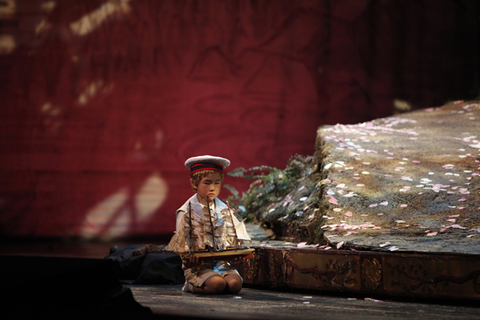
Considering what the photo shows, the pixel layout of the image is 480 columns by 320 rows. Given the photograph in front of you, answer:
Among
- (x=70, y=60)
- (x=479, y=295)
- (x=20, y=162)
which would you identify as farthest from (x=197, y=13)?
(x=479, y=295)

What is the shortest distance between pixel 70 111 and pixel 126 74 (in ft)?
3.17

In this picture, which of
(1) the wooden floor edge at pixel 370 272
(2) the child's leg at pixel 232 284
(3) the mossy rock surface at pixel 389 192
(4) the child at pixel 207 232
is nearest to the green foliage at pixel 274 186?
(3) the mossy rock surface at pixel 389 192

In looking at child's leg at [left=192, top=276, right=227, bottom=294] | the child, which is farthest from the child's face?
child's leg at [left=192, top=276, right=227, bottom=294]

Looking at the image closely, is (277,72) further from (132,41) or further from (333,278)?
(333,278)

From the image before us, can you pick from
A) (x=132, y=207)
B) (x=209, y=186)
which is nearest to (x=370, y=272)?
(x=209, y=186)

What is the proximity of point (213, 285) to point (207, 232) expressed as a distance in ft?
0.95

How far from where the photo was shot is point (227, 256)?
2324mm

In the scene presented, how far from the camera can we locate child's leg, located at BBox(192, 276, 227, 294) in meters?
2.36

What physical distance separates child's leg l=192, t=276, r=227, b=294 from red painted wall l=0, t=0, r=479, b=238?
384cm

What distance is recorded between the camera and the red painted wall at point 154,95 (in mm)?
6172

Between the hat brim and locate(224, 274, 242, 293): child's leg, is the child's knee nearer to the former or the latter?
locate(224, 274, 242, 293): child's leg

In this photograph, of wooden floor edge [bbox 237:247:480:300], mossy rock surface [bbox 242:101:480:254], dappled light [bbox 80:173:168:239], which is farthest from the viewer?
dappled light [bbox 80:173:168:239]

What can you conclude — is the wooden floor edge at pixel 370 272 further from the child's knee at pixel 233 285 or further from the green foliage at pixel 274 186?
the green foliage at pixel 274 186

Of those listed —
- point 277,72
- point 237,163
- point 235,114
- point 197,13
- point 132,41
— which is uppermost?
point 197,13
